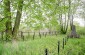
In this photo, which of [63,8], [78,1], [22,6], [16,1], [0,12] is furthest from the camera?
[78,1]

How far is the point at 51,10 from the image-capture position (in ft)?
55.8

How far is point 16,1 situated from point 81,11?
107ft

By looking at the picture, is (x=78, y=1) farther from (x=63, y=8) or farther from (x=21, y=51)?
→ (x=21, y=51)

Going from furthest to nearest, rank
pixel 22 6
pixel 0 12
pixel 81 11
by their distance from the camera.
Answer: pixel 81 11, pixel 22 6, pixel 0 12

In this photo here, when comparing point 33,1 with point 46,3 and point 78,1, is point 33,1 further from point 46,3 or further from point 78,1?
point 78,1

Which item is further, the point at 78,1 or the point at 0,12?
the point at 78,1

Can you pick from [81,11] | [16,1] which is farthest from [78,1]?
[16,1]

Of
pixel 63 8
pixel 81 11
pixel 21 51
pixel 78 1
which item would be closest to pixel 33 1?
pixel 63 8

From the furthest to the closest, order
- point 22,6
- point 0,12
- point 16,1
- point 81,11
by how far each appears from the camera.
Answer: point 81,11
point 22,6
point 16,1
point 0,12

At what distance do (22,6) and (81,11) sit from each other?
103ft

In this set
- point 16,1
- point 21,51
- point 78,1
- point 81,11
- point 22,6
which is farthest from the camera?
point 81,11

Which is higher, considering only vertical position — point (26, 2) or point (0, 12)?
point (26, 2)

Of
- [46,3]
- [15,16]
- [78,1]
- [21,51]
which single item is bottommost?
[21,51]

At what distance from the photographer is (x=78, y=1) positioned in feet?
132
